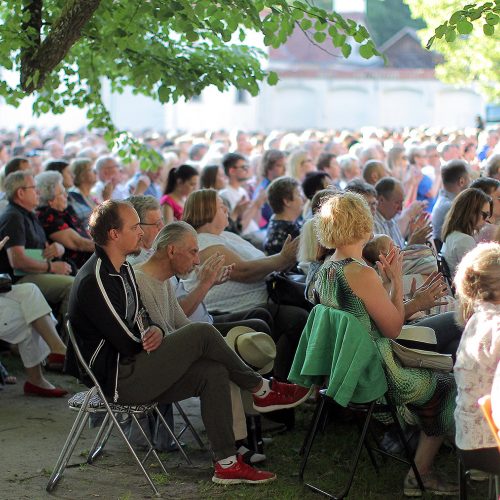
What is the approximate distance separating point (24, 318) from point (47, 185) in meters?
1.85

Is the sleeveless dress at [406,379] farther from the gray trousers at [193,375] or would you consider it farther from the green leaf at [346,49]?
the green leaf at [346,49]

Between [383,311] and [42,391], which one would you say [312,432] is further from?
[42,391]

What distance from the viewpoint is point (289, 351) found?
25.3 ft

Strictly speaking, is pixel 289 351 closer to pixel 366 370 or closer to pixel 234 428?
pixel 234 428

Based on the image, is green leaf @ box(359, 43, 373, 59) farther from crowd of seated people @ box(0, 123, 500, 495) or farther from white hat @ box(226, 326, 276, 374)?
white hat @ box(226, 326, 276, 374)

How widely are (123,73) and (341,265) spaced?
4.49m

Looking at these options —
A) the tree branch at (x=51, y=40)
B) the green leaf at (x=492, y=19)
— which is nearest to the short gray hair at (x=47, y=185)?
the tree branch at (x=51, y=40)

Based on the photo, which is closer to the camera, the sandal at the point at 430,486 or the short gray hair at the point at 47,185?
the sandal at the point at 430,486

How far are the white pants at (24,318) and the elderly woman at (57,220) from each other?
1.43 m

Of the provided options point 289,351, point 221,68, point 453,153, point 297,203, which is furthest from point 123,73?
point 453,153

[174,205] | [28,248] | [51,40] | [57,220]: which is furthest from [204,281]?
[174,205]

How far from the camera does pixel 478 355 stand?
491 cm

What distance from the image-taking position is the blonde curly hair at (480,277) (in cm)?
494

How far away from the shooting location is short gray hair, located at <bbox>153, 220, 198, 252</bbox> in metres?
6.55
